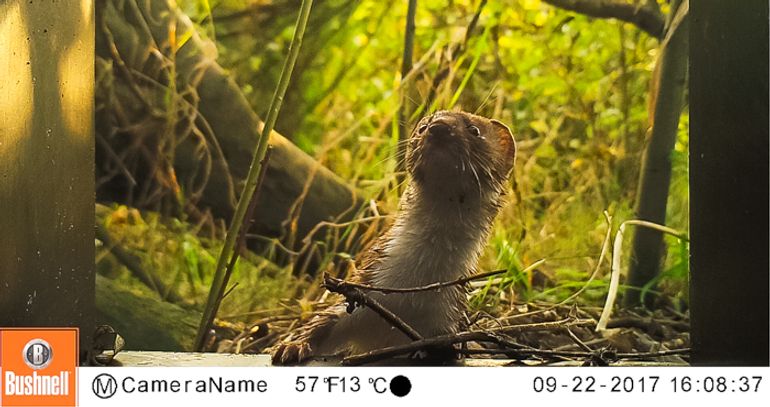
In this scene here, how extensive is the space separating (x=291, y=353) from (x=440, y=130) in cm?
63

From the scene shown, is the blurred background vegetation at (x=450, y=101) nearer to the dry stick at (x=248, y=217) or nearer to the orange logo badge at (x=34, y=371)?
the dry stick at (x=248, y=217)

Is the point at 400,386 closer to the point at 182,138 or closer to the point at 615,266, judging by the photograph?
the point at 615,266

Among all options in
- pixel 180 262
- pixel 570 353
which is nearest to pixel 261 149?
pixel 180 262

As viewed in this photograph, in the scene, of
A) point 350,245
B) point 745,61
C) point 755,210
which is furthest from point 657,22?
point 350,245

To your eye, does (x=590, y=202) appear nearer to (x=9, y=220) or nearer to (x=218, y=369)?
(x=218, y=369)

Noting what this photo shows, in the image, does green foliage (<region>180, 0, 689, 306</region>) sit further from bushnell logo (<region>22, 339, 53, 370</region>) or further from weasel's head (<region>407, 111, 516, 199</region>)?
bushnell logo (<region>22, 339, 53, 370</region>)

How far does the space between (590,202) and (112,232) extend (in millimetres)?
1315

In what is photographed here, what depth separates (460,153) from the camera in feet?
7.39

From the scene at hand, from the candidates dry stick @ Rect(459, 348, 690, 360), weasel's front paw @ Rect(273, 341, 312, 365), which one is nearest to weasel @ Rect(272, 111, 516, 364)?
weasel's front paw @ Rect(273, 341, 312, 365)

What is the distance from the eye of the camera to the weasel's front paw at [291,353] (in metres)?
2.21

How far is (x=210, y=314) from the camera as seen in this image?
8.00 ft

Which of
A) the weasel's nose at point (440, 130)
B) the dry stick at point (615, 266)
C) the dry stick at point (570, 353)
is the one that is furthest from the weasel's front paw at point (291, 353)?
the dry stick at point (615, 266)

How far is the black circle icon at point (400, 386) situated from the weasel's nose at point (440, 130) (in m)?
0.57

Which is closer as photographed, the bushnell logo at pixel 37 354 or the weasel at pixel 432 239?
the bushnell logo at pixel 37 354
